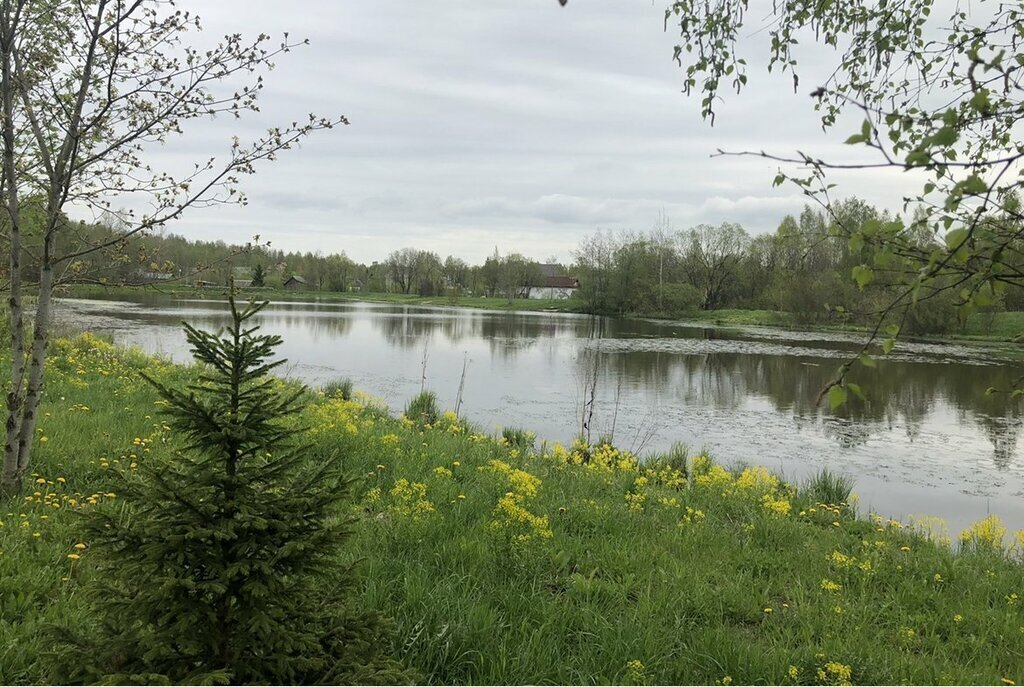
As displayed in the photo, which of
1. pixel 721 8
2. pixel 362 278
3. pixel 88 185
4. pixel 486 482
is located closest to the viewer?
pixel 721 8

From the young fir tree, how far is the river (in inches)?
111

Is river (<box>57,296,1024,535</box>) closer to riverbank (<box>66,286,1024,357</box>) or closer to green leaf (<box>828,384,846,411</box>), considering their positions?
green leaf (<box>828,384,846,411</box>)

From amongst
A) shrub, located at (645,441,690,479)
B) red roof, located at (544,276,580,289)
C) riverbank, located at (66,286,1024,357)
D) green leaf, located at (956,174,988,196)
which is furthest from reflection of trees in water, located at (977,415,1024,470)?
red roof, located at (544,276,580,289)

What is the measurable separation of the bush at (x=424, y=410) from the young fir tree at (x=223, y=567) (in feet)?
29.7

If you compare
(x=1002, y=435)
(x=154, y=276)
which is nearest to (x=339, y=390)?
(x=154, y=276)

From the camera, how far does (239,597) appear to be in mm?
2324

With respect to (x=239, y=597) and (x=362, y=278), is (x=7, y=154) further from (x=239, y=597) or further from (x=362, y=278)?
(x=362, y=278)

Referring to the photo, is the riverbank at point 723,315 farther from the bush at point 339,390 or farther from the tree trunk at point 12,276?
the bush at point 339,390

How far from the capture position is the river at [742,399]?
1099cm

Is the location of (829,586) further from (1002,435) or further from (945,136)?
(1002,435)

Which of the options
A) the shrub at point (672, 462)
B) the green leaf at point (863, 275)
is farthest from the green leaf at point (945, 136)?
the shrub at point (672, 462)

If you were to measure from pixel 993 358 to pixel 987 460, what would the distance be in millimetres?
21709

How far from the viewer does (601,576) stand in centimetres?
451

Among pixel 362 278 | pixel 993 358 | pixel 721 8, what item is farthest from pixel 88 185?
pixel 362 278
